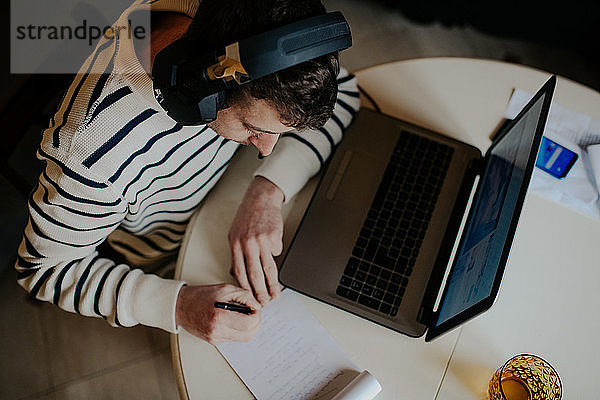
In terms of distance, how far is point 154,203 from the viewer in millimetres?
990

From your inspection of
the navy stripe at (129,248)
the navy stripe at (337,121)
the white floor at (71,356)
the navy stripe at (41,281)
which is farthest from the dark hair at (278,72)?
the white floor at (71,356)

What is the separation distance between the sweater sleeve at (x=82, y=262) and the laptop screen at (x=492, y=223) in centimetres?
50

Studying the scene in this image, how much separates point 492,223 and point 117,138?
62 centimetres

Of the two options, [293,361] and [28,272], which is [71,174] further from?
[293,361]

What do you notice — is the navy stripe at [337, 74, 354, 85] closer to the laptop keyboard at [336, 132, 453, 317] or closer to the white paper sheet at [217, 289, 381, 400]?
the laptop keyboard at [336, 132, 453, 317]

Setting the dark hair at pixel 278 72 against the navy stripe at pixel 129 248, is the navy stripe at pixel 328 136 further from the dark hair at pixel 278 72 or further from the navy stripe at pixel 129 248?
the navy stripe at pixel 129 248

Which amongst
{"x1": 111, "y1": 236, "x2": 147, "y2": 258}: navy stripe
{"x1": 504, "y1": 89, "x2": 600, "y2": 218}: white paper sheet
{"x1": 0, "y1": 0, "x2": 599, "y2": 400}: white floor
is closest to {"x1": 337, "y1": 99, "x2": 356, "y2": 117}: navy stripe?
{"x1": 504, "y1": 89, "x2": 600, "y2": 218}: white paper sheet

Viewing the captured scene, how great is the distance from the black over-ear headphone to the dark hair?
2cm

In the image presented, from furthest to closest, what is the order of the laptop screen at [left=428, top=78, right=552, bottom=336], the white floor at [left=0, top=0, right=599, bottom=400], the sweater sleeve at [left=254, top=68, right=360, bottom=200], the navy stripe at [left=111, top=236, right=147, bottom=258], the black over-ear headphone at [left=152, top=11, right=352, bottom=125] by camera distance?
the white floor at [left=0, top=0, right=599, bottom=400] → the navy stripe at [left=111, top=236, right=147, bottom=258] → the sweater sleeve at [left=254, top=68, right=360, bottom=200] → the laptop screen at [left=428, top=78, right=552, bottom=336] → the black over-ear headphone at [left=152, top=11, right=352, bottom=125]

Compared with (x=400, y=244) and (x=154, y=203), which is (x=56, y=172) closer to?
(x=154, y=203)

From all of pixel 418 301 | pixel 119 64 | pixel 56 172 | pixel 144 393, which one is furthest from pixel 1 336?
pixel 418 301

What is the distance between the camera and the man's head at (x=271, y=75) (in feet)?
2.05

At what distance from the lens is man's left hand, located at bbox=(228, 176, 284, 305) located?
960 mm

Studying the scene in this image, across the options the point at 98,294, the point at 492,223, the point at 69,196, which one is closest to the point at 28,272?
the point at 98,294
